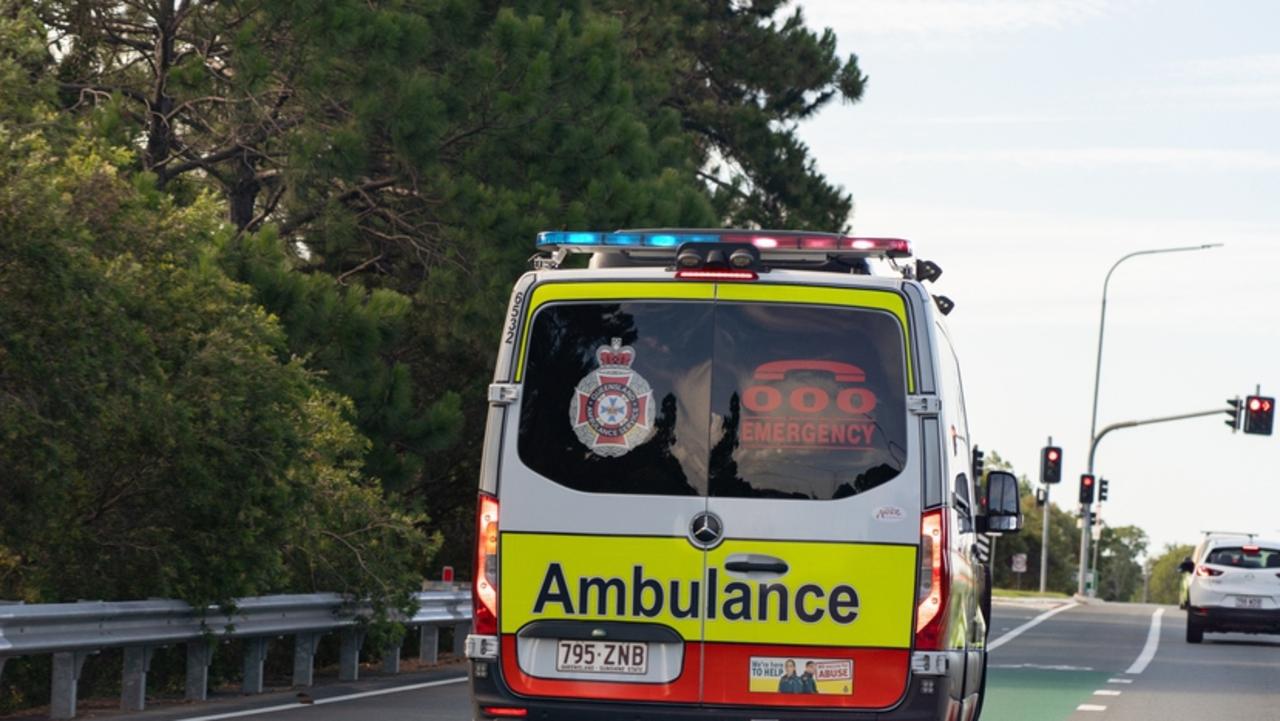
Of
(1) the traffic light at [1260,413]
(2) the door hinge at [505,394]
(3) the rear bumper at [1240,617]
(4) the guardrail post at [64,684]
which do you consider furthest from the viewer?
(1) the traffic light at [1260,413]

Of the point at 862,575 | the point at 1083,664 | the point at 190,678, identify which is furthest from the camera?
the point at 1083,664

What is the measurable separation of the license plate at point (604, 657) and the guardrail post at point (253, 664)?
27.1 feet

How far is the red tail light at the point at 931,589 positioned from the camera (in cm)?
891

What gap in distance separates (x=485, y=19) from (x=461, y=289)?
3642 millimetres

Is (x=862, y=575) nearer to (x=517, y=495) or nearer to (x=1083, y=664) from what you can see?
(x=517, y=495)

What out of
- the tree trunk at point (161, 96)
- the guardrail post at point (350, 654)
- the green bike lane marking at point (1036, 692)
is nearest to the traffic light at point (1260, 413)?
the green bike lane marking at point (1036, 692)

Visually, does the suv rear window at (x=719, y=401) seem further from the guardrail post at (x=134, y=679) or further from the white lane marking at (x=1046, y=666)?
the white lane marking at (x=1046, y=666)

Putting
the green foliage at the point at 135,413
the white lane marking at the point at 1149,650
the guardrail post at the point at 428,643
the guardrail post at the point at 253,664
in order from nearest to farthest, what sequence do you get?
the green foliage at the point at 135,413 < the guardrail post at the point at 253,664 < the guardrail post at the point at 428,643 < the white lane marking at the point at 1149,650

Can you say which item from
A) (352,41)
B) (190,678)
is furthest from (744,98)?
(190,678)

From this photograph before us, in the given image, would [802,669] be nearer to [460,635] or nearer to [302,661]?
[302,661]

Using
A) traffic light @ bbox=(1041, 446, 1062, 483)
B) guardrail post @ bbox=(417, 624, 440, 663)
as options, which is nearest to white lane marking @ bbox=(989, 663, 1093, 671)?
guardrail post @ bbox=(417, 624, 440, 663)

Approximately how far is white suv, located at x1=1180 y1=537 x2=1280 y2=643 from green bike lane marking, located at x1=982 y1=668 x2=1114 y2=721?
9026 mm

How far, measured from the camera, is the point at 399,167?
27312mm

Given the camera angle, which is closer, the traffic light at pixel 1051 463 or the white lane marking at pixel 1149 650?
the white lane marking at pixel 1149 650
